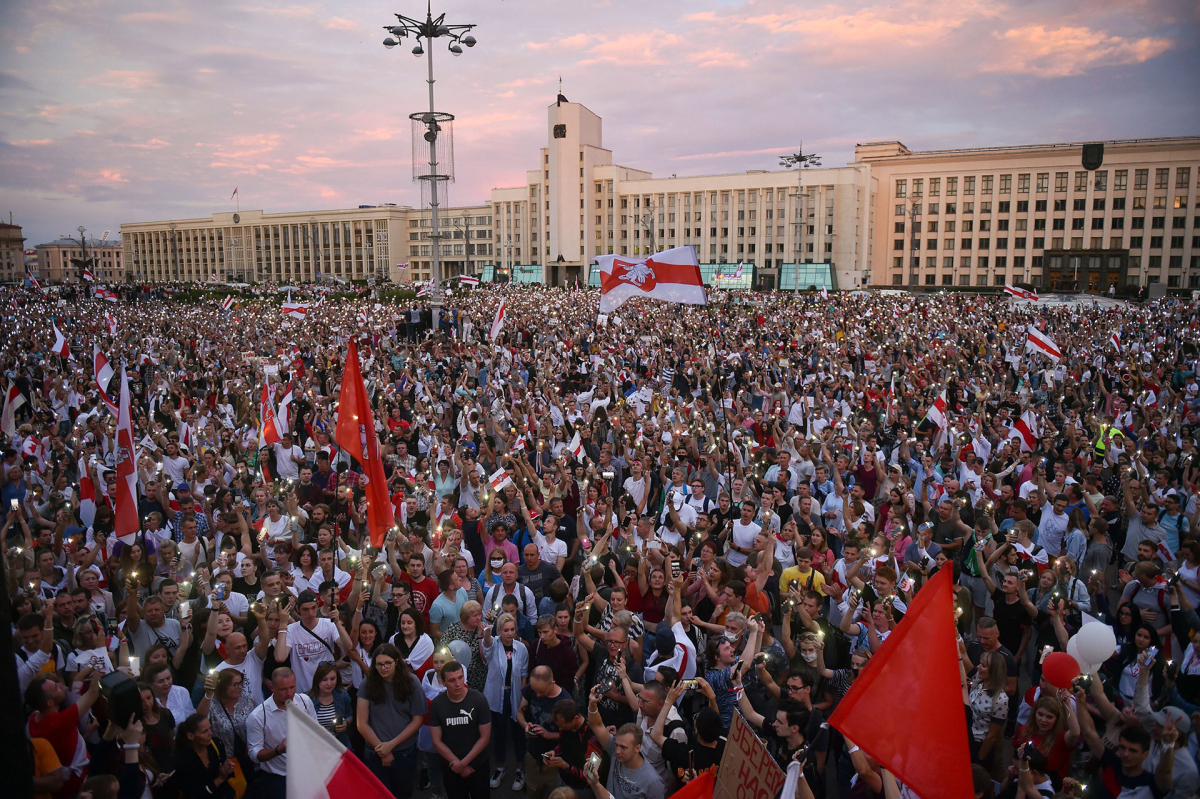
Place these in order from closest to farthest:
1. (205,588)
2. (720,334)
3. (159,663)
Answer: (159,663), (205,588), (720,334)

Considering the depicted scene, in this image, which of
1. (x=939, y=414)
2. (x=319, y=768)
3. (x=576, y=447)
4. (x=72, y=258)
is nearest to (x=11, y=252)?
(x=72, y=258)

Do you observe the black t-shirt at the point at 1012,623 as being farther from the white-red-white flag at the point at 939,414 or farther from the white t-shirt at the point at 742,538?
the white-red-white flag at the point at 939,414

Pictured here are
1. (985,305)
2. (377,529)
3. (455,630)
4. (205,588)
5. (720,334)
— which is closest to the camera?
(455,630)

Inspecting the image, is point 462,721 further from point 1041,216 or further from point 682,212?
point 1041,216

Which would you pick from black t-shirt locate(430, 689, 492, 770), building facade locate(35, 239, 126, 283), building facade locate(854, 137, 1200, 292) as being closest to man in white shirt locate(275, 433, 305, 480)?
black t-shirt locate(430, 689, 492, 770)

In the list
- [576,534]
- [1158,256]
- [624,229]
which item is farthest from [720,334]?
[1158,256]

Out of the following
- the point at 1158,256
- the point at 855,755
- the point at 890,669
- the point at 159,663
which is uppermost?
the point at 1158,256

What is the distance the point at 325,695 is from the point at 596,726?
5.59 feet

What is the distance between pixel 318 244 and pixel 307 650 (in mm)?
115292

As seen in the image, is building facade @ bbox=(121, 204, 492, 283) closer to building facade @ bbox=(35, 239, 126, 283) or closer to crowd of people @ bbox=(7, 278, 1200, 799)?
Answer: building facade @ bbox=(35, 239, 126, 283)

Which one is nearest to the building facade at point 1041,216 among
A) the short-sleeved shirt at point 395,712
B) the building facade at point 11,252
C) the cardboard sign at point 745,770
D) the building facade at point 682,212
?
the building facade at point 682,212

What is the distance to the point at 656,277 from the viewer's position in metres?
15.1

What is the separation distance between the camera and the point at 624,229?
90.9m

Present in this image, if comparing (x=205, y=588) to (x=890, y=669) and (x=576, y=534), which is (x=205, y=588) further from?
(x=890, y=669)
